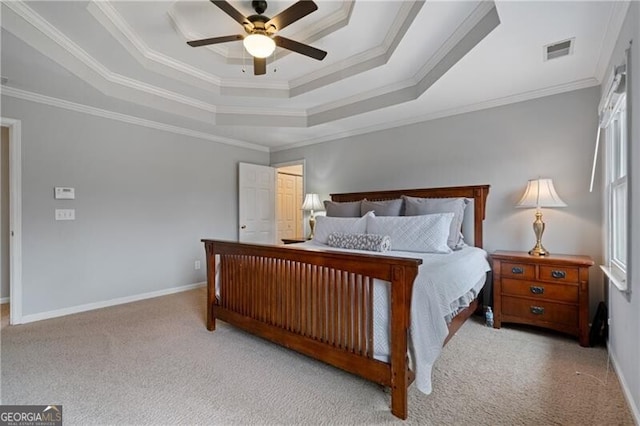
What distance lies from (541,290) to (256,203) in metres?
4.16

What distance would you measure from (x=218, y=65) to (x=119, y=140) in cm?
170

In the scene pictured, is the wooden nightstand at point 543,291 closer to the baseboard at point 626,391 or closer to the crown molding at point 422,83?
the baseboard at point 626,391

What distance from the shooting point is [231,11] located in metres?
2.00

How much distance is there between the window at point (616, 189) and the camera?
2.06 metres

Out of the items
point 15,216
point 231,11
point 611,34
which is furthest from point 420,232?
point 15,216

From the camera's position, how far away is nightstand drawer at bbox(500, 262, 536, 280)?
110 inches

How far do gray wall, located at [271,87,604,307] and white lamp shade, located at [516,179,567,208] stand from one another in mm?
225

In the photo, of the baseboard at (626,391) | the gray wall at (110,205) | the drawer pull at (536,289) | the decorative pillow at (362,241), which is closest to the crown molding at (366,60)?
the decorative pillow at (362,241)

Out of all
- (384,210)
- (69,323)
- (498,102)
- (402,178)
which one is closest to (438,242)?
(384,210)

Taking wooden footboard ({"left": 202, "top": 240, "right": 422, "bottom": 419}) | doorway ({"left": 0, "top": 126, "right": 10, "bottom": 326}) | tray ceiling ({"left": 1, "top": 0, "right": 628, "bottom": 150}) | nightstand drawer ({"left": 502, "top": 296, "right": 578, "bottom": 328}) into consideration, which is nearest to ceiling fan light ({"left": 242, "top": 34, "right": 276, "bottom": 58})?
tray ceiling ({"left": 1, "top": 0, "right": 628, "bottom": 150})

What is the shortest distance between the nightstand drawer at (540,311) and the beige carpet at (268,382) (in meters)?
0.16

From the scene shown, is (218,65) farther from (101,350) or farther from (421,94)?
(101,350)

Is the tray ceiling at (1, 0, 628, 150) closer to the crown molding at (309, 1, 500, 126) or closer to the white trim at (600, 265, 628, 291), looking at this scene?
the crown molding at (309, 1, 500, 126)

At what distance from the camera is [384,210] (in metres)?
3.56
